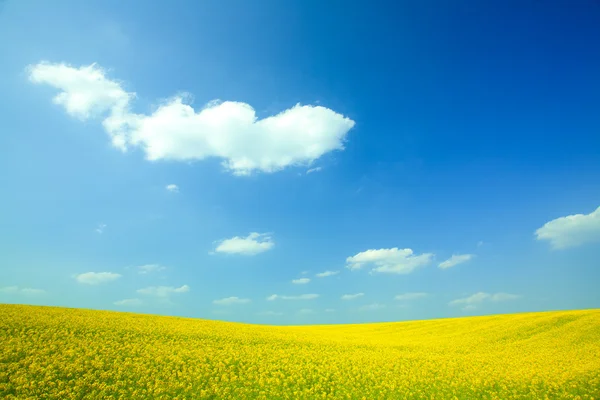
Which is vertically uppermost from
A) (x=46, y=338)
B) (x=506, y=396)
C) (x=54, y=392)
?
(x=46, y=338)

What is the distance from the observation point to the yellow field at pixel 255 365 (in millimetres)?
22984

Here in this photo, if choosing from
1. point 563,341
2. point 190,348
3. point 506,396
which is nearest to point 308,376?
point 190,348

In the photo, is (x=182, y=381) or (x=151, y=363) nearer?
(x=182, y=381)

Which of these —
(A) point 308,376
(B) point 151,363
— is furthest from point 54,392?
(A) point 308,376

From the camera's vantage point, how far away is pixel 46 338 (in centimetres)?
2917

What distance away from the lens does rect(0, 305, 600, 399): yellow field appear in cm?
2298

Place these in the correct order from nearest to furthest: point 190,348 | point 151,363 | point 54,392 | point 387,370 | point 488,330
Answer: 1. point 54,392
2. point 151,363
3. point 387,370
4. point 190,348
5. point 488,330

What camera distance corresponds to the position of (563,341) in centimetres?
4147

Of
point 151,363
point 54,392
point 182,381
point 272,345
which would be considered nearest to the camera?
point 54,392

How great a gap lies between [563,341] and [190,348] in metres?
47.3

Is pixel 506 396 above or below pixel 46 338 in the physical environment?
below

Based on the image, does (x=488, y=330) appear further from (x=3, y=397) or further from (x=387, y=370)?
(x=3, y=397)

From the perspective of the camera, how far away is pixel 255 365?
97.5ft

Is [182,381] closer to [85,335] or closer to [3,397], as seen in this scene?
[3,397]
